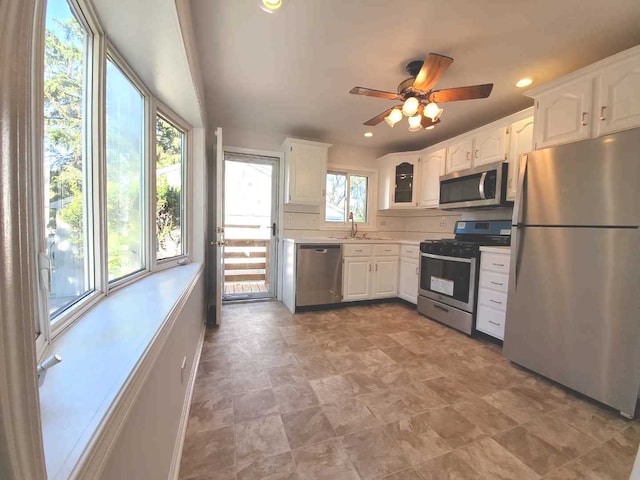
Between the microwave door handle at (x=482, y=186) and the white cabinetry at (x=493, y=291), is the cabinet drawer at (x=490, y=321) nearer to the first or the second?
the white cabinetry at (x=493, y=291)

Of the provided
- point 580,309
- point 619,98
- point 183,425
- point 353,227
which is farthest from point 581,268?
point 353,227

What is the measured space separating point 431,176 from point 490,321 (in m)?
1.97

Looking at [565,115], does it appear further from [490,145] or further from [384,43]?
[384,43]

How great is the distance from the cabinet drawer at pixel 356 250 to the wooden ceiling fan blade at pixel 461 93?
1.92 meters

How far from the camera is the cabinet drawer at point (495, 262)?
7.85ft

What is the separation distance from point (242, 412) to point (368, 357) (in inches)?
42.9

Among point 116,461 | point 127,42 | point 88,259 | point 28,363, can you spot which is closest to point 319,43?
point 127,42

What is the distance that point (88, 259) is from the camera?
116 cm

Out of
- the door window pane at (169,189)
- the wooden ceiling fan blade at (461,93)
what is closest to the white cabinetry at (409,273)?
the wooden ceiling fan blade at (461,93)

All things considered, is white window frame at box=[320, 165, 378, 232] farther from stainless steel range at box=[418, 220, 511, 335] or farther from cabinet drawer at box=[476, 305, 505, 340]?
cabinet drawer at box=[476, 305, 505, 340]

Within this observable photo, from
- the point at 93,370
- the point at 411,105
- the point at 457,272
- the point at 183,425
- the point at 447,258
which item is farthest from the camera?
the point at 447,258

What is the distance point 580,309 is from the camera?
1758mm

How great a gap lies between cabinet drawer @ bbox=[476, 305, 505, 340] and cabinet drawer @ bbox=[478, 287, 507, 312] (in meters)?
0.04

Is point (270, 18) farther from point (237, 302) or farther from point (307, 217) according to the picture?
point (237, 302)
